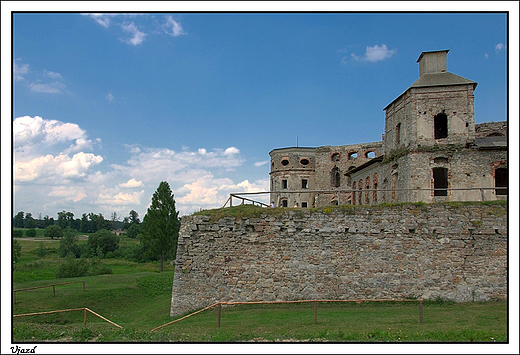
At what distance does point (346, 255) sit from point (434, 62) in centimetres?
1418

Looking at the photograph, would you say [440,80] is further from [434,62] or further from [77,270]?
[77,270]

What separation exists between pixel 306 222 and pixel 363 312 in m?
3.71

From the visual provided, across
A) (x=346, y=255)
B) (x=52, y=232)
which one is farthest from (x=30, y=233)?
(x=346, y=255)

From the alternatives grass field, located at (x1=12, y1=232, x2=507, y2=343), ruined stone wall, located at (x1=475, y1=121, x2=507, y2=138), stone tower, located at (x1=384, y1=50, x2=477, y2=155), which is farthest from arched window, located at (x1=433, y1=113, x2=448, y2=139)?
grass field, located at (x1=12, y1=232, x2=507, y2=343)

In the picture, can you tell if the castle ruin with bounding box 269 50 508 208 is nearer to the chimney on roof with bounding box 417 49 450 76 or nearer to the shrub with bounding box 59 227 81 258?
the chimney on roof with bounding box 417 49 450 76

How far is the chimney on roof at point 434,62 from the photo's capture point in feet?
64.6

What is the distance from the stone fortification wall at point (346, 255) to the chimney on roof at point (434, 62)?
10717 mm

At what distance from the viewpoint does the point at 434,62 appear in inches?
781

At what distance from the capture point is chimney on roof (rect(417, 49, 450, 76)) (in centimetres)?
1970

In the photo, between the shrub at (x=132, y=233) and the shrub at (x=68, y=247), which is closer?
the shrub at (x=68, y=247)

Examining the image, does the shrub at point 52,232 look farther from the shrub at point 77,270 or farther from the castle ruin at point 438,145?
the castle ruin at point 438,145

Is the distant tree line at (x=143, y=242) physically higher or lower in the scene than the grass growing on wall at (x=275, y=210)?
lower

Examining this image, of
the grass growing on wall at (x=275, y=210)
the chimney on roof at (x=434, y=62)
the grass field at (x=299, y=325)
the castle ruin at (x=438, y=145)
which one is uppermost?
the chimney on roof at (x=434, y=62)

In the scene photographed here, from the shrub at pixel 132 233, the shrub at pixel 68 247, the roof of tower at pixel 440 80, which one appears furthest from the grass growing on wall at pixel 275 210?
the shrub at pixel 132 233
